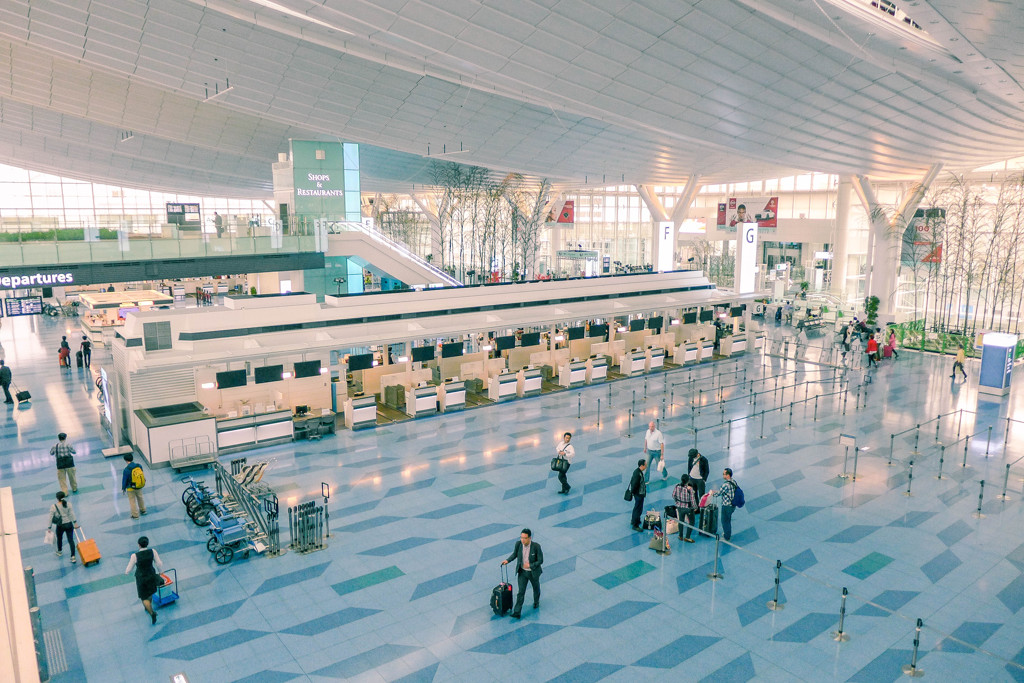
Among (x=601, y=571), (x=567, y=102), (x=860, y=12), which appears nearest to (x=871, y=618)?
(x=601, y=571)

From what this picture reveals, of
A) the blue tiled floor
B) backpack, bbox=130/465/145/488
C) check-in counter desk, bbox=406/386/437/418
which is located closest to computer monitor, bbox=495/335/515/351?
check-in counter desk, bbox=406/386/437/418

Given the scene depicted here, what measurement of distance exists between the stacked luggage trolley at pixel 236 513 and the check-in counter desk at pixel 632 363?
13.7 m

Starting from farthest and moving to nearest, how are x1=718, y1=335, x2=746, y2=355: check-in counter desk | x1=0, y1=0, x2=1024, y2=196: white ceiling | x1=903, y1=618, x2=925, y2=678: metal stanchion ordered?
x1=718, y1=335, x2=746, y2=355: check-in counter desk → x1=0, y1=0, x2=1024, y2=196: white ceiling → x1=903, y1=618, x2=925, y2=678: metal stanchion

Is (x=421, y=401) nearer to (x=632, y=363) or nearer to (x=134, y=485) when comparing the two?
(x=134, y=485)

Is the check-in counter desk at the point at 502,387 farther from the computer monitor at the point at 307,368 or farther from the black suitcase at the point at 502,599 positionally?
the black suitcase at the point at 502,599

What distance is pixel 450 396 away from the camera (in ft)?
63.0

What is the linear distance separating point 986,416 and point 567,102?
1706cm

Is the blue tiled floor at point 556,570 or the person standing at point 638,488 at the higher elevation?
the person standing at point 638,488

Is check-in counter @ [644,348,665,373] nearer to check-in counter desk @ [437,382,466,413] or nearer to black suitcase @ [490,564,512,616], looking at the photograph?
check-in counter desk @ [437,382,466,413]

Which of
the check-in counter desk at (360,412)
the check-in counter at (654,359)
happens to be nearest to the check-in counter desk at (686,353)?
the check-in counter at (654,359)

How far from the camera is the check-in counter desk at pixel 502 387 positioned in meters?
20.2

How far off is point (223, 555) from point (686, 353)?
1853cm

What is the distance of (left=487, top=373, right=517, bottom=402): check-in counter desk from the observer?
20203 mm

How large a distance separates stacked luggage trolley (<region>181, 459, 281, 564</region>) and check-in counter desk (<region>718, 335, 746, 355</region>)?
19.3 m
